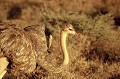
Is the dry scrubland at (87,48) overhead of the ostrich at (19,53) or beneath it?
beneath

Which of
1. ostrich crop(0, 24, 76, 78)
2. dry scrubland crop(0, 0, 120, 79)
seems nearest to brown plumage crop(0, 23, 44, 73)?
ostrich crop(0, 24, 76, 78)

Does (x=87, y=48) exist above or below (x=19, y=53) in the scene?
below

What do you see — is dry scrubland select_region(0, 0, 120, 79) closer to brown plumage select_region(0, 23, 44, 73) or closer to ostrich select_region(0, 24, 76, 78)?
ostrich select_region(0, 24, 76, 78)

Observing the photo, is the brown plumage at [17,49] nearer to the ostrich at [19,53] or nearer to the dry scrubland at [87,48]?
the ostrich at [19,53]

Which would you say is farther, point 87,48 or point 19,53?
point 87,48

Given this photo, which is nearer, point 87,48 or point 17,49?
point 17,49

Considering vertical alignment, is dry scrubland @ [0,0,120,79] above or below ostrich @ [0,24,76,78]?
below

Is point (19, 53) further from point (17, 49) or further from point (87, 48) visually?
point (87, 48)

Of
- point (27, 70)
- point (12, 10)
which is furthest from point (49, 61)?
point (12, 10)

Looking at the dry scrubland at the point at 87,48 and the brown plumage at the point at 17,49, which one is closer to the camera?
the brown plumage at the point at 17,49

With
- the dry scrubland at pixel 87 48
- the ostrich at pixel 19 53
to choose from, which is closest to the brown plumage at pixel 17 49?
the ostrich at pixel 19 53

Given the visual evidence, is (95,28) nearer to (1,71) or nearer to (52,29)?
(52,29)

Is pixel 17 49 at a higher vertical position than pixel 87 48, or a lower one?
higher

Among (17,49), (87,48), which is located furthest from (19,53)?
(87,48)
